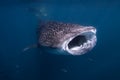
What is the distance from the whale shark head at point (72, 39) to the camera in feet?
20.6

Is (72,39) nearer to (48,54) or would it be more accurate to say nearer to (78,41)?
(78,41)

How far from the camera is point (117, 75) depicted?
49.6 feet

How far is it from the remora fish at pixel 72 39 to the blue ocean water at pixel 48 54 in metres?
4.30

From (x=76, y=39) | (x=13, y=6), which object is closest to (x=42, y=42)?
(x=76, y=39)

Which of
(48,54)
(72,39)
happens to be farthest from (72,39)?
(48,54)

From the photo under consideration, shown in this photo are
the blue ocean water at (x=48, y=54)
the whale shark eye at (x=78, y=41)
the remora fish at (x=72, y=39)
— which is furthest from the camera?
the blue ocean water at (x=48, y=54)

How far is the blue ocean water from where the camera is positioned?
503 inches

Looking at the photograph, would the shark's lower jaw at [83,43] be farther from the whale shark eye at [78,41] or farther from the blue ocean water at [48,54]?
the blue ocean water at [48,54]

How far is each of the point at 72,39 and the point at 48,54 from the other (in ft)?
18.1

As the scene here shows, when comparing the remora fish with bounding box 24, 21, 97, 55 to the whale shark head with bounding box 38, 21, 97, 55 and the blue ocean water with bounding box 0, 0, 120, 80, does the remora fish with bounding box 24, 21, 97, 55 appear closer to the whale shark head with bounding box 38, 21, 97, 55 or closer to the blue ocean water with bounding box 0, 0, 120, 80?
the whale shark head with bounding box 38, 21, 97, 55

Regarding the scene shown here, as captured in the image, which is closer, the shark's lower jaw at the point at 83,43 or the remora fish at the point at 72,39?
the remora fish at the point at 72,39

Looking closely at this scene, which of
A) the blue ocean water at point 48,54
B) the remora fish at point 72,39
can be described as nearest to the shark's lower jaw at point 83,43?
the remora fish at point 72,39

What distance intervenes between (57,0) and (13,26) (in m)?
3.55

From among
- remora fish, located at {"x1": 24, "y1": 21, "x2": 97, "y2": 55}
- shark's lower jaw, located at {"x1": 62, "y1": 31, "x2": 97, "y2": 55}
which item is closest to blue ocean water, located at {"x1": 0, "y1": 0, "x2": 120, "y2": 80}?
remora fish, located at {"x1": 24, "y1": 21, "x2": 97, "y2": 55}
